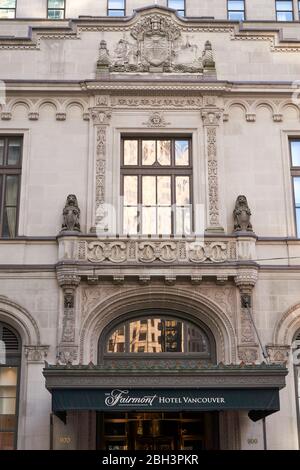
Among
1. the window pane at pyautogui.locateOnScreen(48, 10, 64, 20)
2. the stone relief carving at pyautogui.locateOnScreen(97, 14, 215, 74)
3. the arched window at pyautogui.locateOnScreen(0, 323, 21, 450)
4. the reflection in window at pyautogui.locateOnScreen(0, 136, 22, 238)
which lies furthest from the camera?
the window pane at pyautogui.locateOnScreen(48, 10, 64, 20)

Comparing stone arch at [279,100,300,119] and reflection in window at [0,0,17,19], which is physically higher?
reflection in window at [0,0,17,19]

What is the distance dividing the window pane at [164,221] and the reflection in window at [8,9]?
33.3 ft

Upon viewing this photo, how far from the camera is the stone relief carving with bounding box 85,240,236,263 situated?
19094 mm

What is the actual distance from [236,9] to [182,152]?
7.49 m

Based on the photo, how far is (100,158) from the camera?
20.4 meters

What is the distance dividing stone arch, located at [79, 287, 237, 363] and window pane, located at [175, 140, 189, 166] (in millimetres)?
4101

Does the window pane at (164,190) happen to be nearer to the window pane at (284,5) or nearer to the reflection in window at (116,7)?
the reflection in window at (116,7)

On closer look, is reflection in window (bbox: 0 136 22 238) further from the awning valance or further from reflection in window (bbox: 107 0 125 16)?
reflection in window (bbox: 107 0 125 16)

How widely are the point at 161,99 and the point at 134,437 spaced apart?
9.92 metres

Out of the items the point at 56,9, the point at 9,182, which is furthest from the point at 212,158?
the point at 56,9

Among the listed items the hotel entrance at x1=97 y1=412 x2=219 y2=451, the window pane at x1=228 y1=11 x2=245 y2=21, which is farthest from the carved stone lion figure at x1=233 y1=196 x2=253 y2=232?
the window pane at x1=228 y1=11 x2=245 y2=21

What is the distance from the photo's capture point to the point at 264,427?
18.0 m

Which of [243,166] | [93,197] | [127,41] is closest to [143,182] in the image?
[93,197]

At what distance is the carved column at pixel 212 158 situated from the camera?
19875mm
